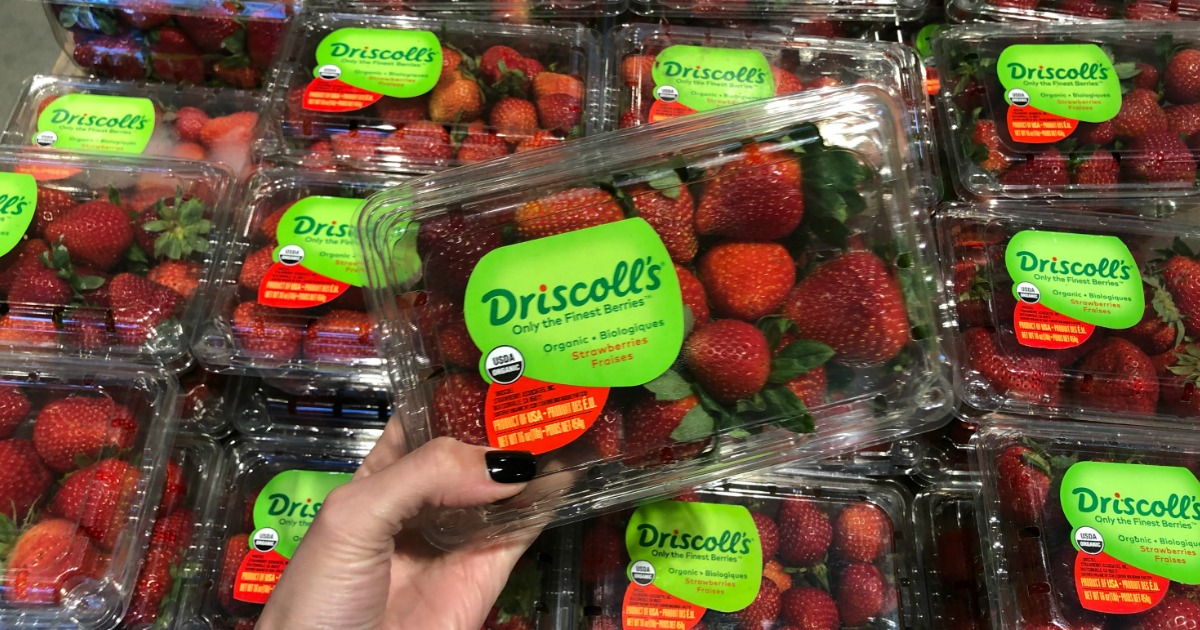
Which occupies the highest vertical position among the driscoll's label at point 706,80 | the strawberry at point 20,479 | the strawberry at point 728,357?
the driscoll's label at point 706,80

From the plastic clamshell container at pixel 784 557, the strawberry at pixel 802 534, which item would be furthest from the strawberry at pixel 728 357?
the strawberry at pixel 802 534

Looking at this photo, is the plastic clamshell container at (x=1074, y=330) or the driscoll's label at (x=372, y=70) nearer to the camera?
the plastic clamshell container at (x=1074, y=330)

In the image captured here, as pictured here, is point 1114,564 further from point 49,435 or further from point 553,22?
point 49,435

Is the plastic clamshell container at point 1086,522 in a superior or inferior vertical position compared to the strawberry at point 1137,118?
inferior

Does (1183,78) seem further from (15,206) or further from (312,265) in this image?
(15,206)

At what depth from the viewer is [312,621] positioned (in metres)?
0.98

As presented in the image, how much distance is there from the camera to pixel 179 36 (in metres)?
1.77

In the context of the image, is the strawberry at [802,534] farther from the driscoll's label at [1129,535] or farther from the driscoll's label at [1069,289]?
the driscoll's label at [1069,289]

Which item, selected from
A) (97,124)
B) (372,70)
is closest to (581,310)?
(372,70)

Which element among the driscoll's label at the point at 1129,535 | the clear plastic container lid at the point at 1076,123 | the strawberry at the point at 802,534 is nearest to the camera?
the driscoll's label at the point at 1129,535

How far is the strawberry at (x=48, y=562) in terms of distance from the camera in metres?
1.21

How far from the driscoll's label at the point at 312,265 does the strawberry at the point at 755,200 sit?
2.48ft

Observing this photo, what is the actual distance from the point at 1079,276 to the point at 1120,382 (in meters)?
0.22

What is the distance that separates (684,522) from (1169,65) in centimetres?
157
